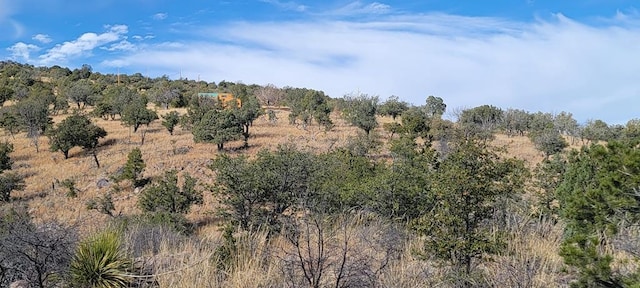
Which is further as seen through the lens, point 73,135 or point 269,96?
point 269,96

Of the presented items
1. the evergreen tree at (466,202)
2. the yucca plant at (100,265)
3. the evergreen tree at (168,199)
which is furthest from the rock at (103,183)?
the evergreen tree at (466,202)

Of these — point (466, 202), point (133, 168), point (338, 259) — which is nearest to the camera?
point (338, 259)

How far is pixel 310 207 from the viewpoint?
404 centimetres

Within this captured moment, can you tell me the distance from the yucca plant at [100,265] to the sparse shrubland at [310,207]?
0.04ft

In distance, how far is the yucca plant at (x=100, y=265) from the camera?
422 centimetres

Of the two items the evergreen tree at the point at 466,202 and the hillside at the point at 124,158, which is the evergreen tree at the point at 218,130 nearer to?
the hillside at the point at 124,158

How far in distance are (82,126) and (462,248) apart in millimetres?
37436

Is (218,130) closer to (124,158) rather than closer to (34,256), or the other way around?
(124,158)

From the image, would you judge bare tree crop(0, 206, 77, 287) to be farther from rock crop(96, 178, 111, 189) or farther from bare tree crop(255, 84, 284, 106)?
bare tree crop(255, 84, 284, 106)

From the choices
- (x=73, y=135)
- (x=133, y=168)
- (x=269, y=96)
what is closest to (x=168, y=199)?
(x=133, y=168)

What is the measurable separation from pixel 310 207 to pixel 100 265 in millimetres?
2087

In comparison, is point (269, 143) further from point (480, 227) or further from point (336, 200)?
point (480, 227)

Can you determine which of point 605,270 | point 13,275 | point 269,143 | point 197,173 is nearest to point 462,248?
point 605,270

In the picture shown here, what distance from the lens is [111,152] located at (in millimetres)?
36562
